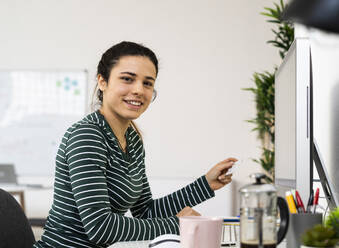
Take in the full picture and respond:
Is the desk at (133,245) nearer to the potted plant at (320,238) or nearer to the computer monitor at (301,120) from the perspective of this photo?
the computer monitor at (301,120)

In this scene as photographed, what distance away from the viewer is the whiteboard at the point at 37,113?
3.88 metres

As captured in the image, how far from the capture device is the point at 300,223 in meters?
0.72

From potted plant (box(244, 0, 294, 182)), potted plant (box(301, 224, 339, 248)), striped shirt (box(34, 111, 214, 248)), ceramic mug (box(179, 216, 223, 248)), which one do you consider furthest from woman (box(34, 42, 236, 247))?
potted plant (box(244, 0, 294, 182))

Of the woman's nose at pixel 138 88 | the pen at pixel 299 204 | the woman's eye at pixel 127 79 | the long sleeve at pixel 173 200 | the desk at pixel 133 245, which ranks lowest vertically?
the desk at pixel 133 245

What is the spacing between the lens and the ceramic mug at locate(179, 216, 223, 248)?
766mm

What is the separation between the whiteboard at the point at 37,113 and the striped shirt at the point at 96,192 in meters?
2.62

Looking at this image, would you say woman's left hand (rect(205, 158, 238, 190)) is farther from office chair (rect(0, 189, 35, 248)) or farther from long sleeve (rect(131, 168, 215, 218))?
office chair (rect(0, 189, 35, 248))

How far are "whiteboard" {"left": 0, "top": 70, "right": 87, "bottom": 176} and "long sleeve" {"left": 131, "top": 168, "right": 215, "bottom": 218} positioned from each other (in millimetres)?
2498

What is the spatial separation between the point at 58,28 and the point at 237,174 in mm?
1974

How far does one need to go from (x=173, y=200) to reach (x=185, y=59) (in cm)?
247

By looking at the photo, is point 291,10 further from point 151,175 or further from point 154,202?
point 151,175

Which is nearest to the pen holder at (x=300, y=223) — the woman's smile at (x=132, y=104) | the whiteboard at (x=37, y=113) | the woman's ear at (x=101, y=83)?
the woman's smile at (x=132, y=104)

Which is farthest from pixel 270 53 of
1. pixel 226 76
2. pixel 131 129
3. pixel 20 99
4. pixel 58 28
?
pixel 131 129

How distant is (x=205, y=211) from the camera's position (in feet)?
11.7
